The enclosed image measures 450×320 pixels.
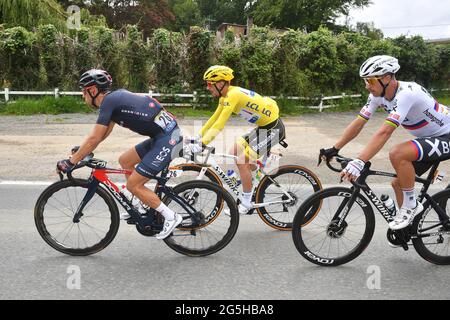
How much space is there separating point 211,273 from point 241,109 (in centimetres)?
211

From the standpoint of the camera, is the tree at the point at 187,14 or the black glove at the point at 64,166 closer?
the black glove at the point at 64,166

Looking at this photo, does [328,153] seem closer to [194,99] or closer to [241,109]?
[241,109]

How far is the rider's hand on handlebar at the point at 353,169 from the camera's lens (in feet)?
13.1

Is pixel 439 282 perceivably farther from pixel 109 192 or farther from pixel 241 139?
pixel 109 192

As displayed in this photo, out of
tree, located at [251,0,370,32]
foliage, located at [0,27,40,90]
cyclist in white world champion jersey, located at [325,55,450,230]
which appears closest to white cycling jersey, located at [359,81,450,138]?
cyclist in white world champion jersey, located at [325,55,450,230]

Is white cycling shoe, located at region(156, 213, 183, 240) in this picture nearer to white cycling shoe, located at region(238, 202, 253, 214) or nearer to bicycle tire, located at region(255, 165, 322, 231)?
white cycling shoe, located at region(238, 202, 253, 214)

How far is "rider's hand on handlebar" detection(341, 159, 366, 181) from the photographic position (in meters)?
3.99

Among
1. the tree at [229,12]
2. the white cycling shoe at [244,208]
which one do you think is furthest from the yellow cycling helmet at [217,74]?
the tree at [229,12]

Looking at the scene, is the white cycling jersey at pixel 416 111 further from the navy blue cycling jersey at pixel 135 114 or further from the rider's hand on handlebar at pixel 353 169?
the navy blue cycling jersey at pixel 135 114

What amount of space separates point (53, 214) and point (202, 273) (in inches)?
68.1

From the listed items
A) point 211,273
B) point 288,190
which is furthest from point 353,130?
point 211,273

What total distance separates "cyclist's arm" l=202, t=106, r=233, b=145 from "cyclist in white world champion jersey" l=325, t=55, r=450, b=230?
163 cm

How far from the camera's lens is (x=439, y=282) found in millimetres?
4039
